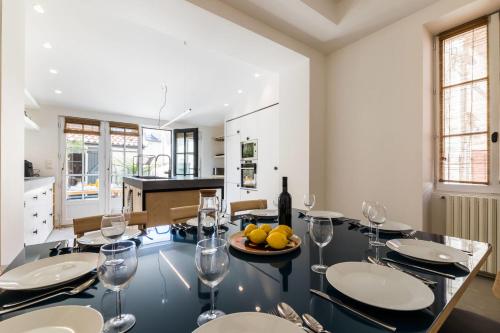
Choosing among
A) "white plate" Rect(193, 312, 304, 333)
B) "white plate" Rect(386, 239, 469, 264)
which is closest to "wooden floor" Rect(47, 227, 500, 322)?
"white plate" Rect(386, 239, 469, 264)

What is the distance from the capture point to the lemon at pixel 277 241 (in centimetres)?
93

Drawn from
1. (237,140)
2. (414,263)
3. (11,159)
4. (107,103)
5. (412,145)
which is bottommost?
(414,263)

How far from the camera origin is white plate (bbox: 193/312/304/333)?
0.47 meters

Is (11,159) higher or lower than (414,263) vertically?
higher

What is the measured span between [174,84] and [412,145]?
155 inches

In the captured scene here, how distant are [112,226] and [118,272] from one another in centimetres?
47

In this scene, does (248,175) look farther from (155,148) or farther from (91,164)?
(91,164)

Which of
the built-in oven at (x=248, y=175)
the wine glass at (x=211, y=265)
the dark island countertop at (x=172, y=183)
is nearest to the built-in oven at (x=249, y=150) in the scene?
the built-in oven at (x=248, y=175)

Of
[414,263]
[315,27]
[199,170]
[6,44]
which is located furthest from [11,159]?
[199,170]

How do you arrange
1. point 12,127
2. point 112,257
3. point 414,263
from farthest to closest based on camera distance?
1. point 12,127
2. point 414,263
3. point 112,257

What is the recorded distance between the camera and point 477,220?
211 cm

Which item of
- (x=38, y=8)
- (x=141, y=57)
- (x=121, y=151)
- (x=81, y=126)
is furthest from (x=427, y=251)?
(x=81, y=126)

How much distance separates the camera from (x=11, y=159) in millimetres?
1611

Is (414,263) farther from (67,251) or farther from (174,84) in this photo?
(174,84)
